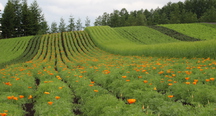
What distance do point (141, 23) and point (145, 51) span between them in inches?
3496

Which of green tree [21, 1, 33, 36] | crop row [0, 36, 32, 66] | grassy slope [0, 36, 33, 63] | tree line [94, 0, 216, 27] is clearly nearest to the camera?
crop row [0, 36, 32, 66]

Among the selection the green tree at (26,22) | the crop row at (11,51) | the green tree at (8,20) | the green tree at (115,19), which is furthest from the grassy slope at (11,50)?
the green tree at (115,19)

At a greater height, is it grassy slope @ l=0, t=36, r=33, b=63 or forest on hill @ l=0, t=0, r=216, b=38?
forest on hill @ l=0, t=0, r=216, b=38

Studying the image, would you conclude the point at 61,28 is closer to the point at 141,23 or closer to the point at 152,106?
the point at 141,23

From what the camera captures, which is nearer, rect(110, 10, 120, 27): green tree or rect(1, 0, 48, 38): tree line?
rect(1, 0, 48, 38): tree line

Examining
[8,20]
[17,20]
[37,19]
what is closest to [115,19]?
[37,19]

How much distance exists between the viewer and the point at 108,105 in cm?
543

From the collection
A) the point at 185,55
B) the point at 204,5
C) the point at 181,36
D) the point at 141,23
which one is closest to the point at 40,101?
the point at 185,55

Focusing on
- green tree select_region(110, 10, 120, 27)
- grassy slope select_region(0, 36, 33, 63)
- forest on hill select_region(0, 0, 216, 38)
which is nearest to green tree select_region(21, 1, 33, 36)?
forest on hill select_region(0, 0, 216, 38)

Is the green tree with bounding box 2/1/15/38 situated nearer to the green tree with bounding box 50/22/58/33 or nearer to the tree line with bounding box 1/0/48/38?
the tree line with bounding box 1/0/48/38

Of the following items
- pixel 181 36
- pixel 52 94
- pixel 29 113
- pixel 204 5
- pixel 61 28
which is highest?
pixel 204 5

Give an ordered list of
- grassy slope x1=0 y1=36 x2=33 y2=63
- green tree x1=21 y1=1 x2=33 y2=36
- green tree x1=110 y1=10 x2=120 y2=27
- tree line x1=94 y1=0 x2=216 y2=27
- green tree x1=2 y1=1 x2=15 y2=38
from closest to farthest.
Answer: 1. grassy slope x1=0 y1=36 x2=33 y2=63
2. green tree x1=2 y1=1 x2=15 y2=38
3. green tree x1=21 y1=1 x2=33 y2=36
4. tree line x1=94 y1=0 x2=216 y2=27
5. green tree x1=110 y1=10 x2=120 y2=27

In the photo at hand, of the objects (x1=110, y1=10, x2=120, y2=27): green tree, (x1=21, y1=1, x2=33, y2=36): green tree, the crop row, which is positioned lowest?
the crop row

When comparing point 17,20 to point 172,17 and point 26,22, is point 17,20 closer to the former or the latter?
point 26,22
